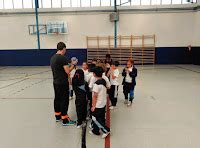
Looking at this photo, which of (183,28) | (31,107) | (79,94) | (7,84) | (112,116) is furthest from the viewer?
(183,28)

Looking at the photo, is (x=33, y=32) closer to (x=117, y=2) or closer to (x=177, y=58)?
(x=117, y=2)

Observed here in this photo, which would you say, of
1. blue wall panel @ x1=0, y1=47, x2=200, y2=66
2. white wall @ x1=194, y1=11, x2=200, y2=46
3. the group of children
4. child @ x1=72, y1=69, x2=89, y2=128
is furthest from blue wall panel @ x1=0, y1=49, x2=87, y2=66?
child @ x1=72, y1=69, x2=89, y2=128

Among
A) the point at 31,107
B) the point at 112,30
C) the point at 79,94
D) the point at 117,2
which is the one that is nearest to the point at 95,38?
the point at 112,30

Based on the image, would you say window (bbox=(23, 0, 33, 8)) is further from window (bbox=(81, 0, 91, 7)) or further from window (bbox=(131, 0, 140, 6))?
window (bbox=(131, 0, 140, 6))

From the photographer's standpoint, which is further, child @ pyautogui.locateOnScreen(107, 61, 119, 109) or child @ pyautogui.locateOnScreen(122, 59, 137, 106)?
child @ pyautogui.locateOnScreen(122, 59, 137, 106)

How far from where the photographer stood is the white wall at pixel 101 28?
1328 centimetres

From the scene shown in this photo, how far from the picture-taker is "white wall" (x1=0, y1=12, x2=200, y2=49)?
1328cm

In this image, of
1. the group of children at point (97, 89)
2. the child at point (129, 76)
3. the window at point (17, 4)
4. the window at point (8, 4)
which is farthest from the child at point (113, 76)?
the window at point (8, 4)

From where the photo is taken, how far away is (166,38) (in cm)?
1348

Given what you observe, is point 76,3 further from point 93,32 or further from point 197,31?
point 197,31

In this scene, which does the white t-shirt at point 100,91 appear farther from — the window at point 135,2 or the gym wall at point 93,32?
the window at point 135,2

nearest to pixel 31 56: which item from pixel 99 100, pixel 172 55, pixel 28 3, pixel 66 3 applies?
pixel 28 3

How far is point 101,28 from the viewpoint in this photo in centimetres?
1362

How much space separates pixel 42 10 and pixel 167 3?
27.5 feet
